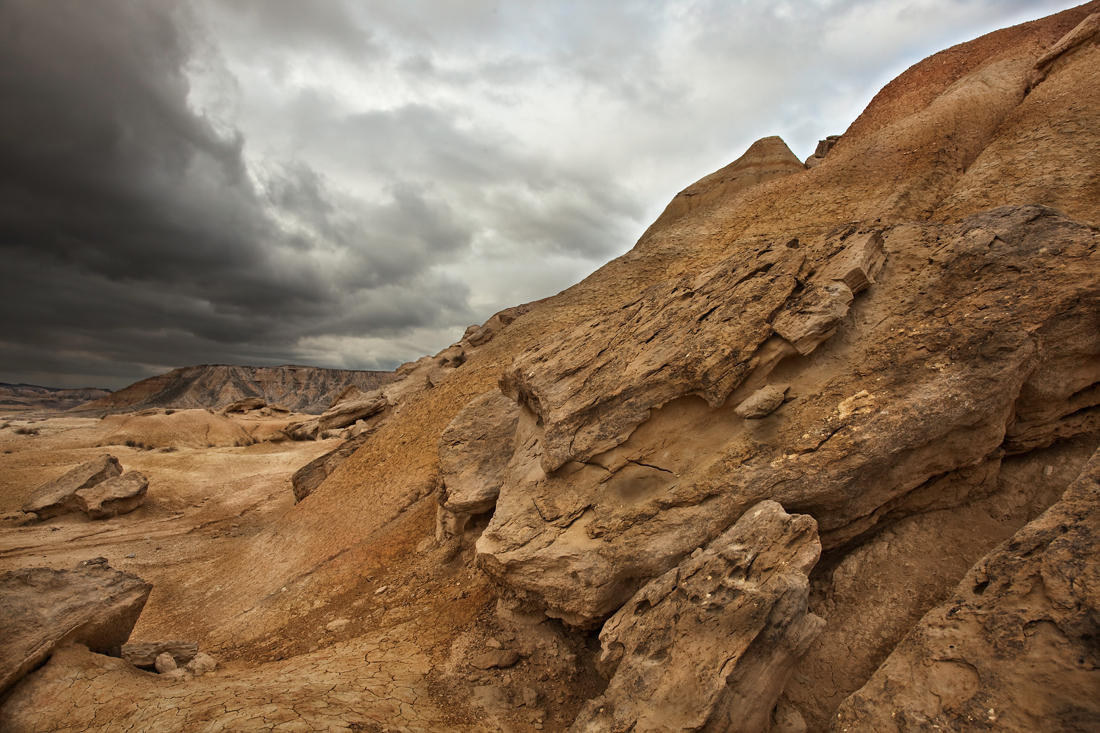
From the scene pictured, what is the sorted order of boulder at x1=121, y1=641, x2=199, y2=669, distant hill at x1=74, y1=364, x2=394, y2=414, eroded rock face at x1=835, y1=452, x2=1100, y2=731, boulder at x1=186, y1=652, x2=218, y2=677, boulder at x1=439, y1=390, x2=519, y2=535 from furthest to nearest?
distant hill at x1=74, y1=364, x2=394, y2=414 < boulder at x1=439, y1=390, x2=519, y2=535 < boulder at x1=186, y1=652, x2=218, y2=677 < boulder at x1=121, y1=641, x2=199, y2=669 < eroded rock face at x1=835, y1=452, x2=1100, y2=731

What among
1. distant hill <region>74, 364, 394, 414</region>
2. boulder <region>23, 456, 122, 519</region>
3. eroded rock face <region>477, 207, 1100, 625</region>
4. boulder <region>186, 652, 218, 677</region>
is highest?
distant hill <region>74, 364, 394, 414</region>

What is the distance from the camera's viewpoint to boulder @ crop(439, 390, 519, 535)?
882 centimetres

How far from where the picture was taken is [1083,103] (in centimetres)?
1048

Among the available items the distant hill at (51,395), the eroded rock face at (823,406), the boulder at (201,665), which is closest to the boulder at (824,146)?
the eroded rock face at (823,406)

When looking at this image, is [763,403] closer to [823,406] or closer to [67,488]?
Result: [823,406]

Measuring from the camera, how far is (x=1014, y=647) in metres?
3.39

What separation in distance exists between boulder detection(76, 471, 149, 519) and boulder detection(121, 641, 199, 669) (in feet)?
41.6

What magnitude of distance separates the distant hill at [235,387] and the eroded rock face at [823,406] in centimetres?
10055

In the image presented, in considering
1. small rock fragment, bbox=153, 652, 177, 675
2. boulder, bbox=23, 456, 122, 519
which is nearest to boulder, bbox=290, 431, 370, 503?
boulder, bbox=23, 456, 122, 519

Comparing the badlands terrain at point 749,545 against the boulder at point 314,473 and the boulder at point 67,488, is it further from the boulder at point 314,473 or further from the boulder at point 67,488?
the boulder at point 67,488

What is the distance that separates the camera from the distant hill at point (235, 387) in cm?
10675

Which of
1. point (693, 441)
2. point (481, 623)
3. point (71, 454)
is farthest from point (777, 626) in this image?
point (71, 454)

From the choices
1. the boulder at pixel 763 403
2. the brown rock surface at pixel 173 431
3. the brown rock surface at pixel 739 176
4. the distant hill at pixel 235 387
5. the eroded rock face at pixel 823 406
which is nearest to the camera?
the eroded rock face at pixel 823 406

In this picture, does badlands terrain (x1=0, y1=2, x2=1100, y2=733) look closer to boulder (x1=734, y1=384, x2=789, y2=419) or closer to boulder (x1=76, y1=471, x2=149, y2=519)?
boulder (x1=734, y1=384, x2=789, y2=419)
